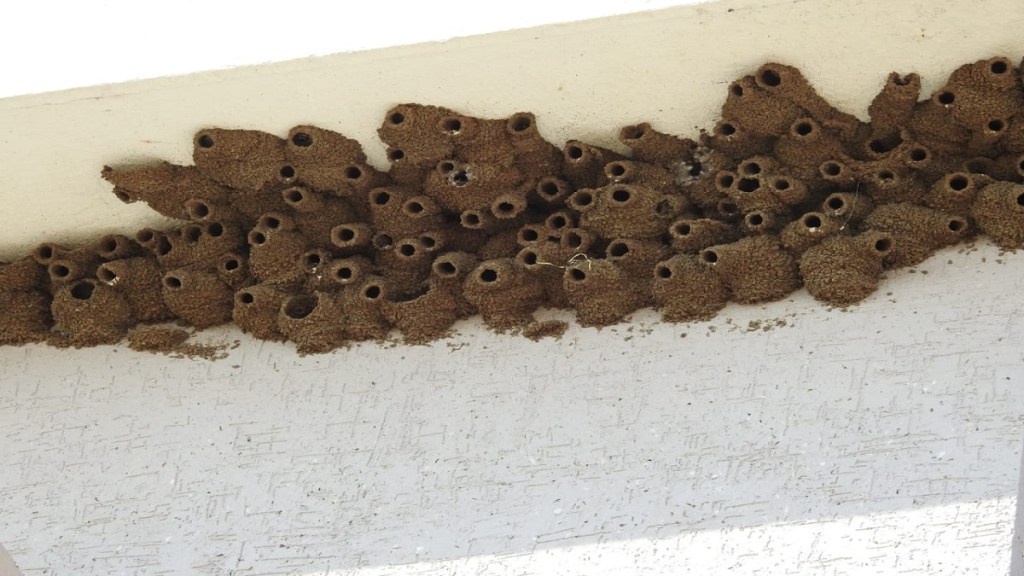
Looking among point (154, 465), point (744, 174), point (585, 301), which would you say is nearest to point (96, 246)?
point (154, 465)

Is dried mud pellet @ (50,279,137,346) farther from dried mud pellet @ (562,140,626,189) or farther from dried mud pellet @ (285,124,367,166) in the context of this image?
dried mud pellet @ (562,140,626,189)

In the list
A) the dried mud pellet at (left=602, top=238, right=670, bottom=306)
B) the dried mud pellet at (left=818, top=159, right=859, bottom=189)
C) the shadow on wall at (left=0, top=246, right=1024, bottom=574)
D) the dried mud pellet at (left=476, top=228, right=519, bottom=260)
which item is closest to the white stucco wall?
the shadow on wall at (left=0, top=246, right=1024, bottom=574)

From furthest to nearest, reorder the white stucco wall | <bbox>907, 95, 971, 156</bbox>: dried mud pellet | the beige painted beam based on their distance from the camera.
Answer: <bbox>907, 95, 971, 156</bbox>: dried mud pellet
the beige painted beam
the white stucco wall

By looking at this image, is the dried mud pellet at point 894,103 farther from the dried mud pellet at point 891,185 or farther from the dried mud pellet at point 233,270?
the dried mud pellet at point 233,270

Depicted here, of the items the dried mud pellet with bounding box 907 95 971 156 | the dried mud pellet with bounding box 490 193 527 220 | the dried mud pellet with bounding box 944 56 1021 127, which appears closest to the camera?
the dried mud pellet with bounding box 944 56 1021 127

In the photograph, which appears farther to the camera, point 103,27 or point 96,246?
point 96,246

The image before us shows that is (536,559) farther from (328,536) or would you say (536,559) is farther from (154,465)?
(154,465)

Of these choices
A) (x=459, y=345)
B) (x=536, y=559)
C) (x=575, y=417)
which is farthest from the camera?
(x=459, y=345)

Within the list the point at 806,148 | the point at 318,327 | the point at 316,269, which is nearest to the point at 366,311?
the point at 318,327
